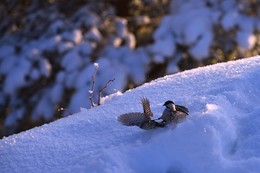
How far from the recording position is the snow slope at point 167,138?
51.6 inches

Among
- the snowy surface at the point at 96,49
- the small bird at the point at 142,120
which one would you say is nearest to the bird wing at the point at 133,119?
the small bird at the point at 142,120

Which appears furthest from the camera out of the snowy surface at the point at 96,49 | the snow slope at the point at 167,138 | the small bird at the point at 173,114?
the snowy surface at the point at 96,49

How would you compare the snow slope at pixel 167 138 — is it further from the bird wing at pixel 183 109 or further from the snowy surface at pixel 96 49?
the snowy surface at pixel 96 49

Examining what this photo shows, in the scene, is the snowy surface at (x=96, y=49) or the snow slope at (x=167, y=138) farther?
the snowy surface at (x=96, y=49)

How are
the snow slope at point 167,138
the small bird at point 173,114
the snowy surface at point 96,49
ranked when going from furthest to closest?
the snowy surface at point 96,49
the small bird at point 173,114
the snow slope at point 167,138

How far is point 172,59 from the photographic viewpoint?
4508 millimetres

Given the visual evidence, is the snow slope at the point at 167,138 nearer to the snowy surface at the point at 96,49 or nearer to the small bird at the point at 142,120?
the small bird at the point at 142,120

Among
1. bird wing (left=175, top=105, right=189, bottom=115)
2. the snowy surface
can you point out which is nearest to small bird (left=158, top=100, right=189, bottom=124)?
bird wing (left=175, top=105, right=189, bottom=115)

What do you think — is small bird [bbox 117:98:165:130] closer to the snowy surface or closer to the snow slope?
the snow slope

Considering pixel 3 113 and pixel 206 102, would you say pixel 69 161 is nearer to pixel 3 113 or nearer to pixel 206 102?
pixel 206 102

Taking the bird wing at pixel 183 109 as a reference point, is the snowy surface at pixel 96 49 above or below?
above

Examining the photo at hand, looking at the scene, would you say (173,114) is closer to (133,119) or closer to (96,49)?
(133,119)

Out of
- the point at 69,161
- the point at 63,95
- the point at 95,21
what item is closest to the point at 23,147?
the point at 69,161

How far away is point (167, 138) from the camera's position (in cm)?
136
